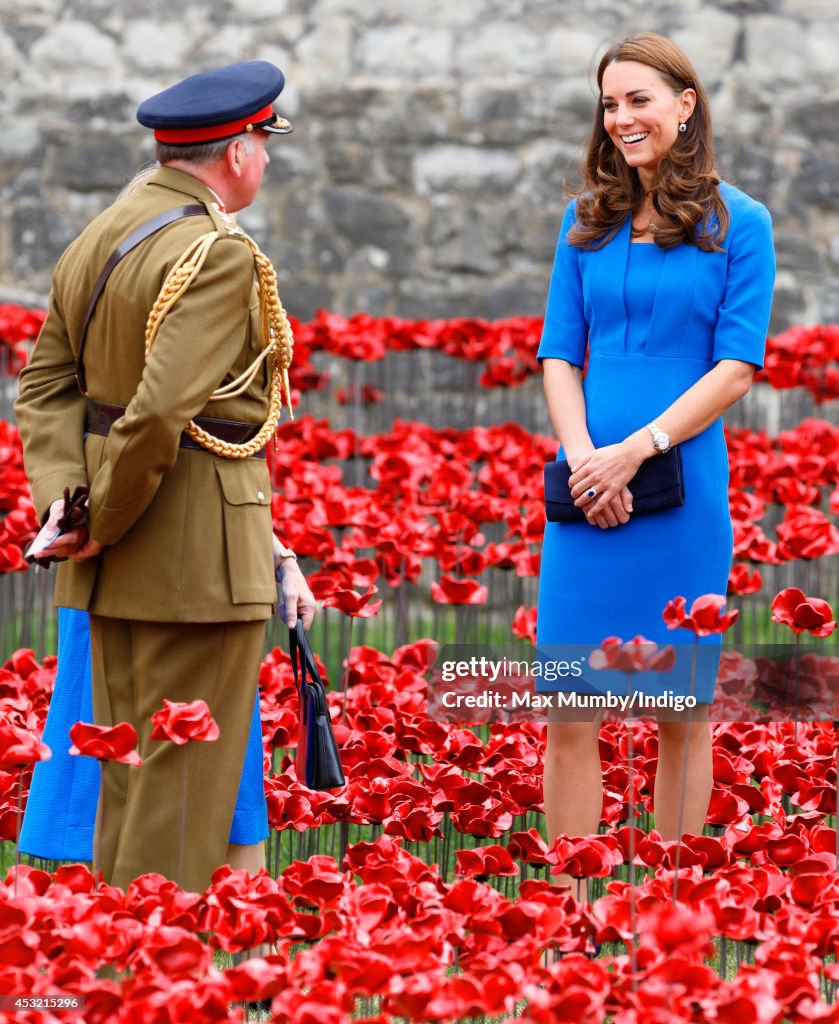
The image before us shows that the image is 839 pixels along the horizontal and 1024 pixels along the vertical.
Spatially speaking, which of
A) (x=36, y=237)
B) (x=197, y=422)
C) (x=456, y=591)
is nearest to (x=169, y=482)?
(x=197, y=422)

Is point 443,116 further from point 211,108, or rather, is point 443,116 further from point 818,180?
point 211,108

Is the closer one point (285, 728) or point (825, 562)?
point (285, 728)

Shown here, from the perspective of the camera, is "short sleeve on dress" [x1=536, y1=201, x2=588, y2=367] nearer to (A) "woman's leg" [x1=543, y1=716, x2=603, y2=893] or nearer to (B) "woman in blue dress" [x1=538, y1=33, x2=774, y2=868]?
(B) "woman in blue dress" [x1=538, y1=33, x2=774, y2=868]

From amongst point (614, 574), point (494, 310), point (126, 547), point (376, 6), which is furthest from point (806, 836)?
point (376, 6)

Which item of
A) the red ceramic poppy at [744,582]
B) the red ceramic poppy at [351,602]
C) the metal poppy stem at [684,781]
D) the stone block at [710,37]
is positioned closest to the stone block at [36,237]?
the stone block at [710,37]

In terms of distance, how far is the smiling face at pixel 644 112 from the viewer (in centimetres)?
348

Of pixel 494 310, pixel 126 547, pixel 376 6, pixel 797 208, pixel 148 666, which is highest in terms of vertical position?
pixel 376 6

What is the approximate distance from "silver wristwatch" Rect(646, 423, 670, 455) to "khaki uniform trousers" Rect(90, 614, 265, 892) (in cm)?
88

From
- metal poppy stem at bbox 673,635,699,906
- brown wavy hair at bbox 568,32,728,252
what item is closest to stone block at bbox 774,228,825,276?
brown wavy hair at bbox 568,32,728,252

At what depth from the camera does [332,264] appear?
8383mm

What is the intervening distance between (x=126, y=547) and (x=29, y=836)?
0.67 metres

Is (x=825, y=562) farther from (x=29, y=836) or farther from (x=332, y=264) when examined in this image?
(x=29, y=836)

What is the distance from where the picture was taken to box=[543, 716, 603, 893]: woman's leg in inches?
135

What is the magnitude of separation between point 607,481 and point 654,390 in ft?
0.74
